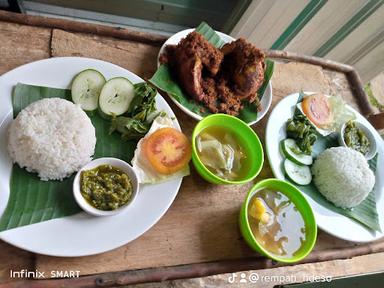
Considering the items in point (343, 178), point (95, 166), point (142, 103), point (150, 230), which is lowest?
point (150, 230)

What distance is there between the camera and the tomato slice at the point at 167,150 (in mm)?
1670

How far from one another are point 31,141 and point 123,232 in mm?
560

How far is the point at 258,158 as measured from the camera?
6.11 feet

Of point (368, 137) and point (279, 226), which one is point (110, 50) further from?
point (368, 137)

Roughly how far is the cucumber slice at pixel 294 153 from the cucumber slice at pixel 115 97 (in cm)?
94

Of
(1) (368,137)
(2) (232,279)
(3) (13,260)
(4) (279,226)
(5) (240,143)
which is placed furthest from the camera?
(2) (232,279)

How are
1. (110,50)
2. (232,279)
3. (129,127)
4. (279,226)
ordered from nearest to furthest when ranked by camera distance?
1. (129,127)
2. (279,226)
3. (110,50)
4. (232,279)

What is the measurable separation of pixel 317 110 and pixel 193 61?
920 mm

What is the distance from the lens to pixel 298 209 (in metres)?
1.85

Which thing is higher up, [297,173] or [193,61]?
[193,61]

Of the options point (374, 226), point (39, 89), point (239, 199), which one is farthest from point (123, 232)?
point (374, 226)

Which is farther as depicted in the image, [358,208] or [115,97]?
[358,208]

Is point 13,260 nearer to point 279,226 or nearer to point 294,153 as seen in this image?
point 279,226

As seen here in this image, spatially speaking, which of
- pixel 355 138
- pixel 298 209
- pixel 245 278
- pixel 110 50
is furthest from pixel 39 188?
pixel 355 138
